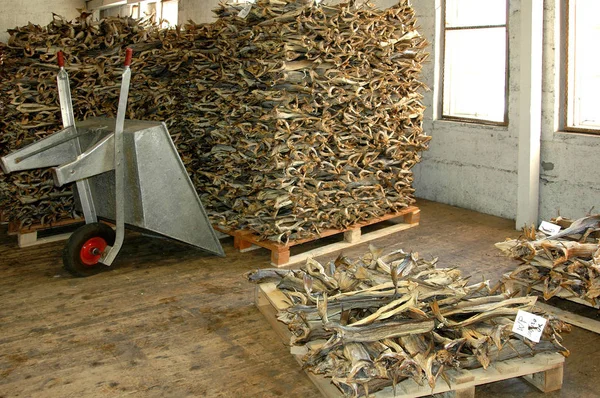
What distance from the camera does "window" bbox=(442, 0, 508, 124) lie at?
7.76 meters

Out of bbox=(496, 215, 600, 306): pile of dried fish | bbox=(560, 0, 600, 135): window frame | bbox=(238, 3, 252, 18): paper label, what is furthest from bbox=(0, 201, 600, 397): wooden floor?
bbox=(238, 3, 252, 18): paper label

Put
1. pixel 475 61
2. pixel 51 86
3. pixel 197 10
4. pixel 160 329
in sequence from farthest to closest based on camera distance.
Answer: pixel 197 10 → pixel 475 61 → pixel 51 86 → pixel 160 329

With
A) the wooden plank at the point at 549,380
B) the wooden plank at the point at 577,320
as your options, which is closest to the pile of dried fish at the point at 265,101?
the wooden plank at the point at 577,320

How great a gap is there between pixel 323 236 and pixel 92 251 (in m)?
2.23

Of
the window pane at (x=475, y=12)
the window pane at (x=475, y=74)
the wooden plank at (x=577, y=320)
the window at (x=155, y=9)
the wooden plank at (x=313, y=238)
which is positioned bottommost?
the wooden plank at (x=577, y=320)

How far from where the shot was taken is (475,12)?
8000 mm

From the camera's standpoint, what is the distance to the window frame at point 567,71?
6.75m

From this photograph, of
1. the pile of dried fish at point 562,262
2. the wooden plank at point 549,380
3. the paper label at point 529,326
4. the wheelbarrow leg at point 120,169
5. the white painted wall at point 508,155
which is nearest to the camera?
the paper label at point 529,326

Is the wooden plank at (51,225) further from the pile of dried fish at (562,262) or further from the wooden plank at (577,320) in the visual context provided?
the wooden plank at (577,320)

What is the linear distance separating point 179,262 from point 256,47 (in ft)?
7.22

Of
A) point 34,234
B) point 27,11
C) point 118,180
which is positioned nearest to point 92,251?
point 118,180

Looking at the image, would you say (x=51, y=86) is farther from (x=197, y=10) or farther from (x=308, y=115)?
(x=197, y=10)

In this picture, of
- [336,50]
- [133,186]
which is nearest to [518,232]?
[336,50]

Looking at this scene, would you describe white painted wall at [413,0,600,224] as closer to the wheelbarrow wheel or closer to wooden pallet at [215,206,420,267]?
wooden pallet at [215,206,420,267]
